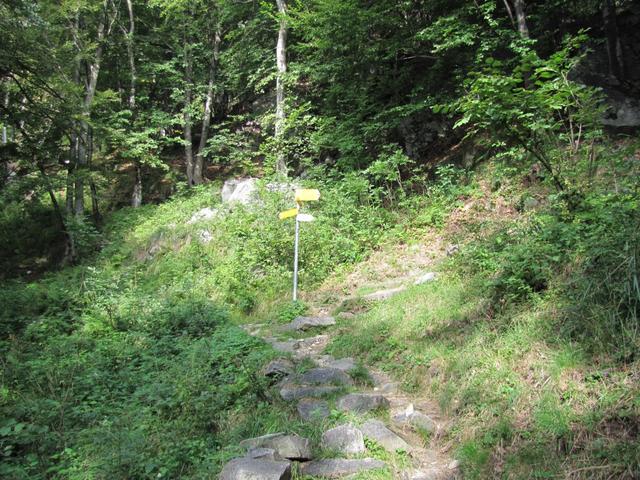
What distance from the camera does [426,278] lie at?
7.27 meters

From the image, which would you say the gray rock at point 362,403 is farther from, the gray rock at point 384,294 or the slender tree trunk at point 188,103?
the slender tree trunk at point 188,103

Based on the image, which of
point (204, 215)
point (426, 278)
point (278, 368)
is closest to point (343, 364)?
point (278, 368)

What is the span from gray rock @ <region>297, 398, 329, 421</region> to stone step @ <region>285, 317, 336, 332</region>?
273 centimetres

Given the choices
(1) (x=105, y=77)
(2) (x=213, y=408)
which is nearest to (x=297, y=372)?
(2) (x=213, y=408)

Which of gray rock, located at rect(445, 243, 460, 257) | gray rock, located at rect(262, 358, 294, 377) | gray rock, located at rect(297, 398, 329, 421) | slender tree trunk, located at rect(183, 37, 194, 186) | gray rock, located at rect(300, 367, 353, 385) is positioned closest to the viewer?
gray rock, located at rect(297, 398, 329, 421)

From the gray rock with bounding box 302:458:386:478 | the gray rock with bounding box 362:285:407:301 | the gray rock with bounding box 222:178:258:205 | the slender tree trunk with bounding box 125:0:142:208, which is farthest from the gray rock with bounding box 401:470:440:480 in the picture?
the slender tree trunk with bounding box 125:0:142:208

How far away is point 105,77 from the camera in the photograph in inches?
805

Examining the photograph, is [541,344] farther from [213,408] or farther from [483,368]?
[213,408]

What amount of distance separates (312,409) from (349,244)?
5.90 m

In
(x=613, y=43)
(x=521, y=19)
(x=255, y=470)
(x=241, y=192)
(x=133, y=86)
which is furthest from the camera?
(x=133, y=86)

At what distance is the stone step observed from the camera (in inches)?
286

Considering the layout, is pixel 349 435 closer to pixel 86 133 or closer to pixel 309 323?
pixel 309 323

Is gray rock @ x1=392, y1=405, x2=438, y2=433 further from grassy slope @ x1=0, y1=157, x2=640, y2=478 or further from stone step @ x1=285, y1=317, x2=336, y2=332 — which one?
stone step @ x1=285, y1=317, x2=336, y2=332

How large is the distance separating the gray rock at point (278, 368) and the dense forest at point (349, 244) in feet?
0.52
